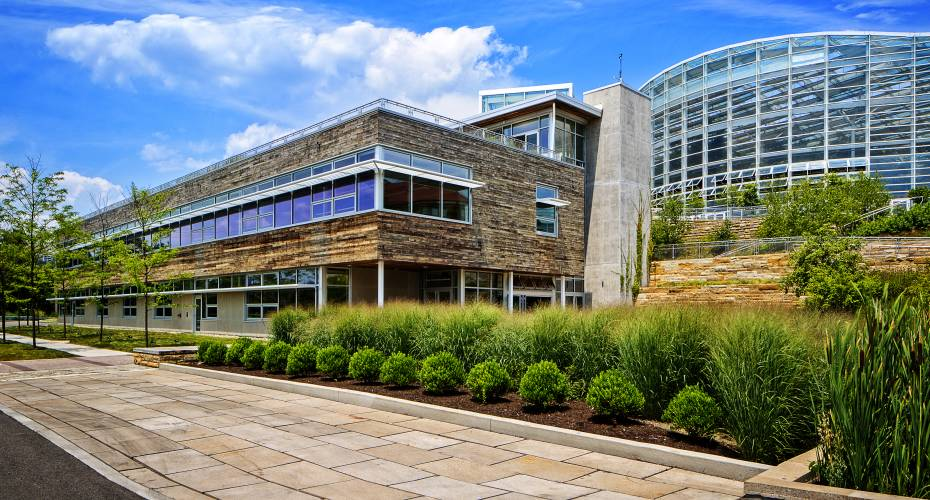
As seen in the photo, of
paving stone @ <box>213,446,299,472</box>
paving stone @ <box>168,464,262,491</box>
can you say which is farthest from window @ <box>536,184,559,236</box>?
paving stone @ <box>168,464,262,491</box>

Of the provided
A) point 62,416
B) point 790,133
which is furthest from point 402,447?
point 790,133

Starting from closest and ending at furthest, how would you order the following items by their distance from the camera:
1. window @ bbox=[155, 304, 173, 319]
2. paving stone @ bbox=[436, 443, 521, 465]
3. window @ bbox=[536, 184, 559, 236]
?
paving stone @ bbox=[436, 443, 521, 465] → window @ bbox=[536, 184, 559, 236] → window @ bbox=[155, 304, 173, 319]

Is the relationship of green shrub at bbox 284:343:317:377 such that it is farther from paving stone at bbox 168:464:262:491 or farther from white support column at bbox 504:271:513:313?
white support column at bbox 504:271:513:313

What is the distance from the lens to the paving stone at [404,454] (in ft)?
23.0

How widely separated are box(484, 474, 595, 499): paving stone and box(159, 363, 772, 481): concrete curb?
1364 mm

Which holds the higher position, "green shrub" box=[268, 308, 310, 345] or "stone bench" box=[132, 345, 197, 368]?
"green shrub" box=[268, 308, 310, 345]

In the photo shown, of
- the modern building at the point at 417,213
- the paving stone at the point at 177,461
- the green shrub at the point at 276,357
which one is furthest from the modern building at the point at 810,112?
the paving stone at the point at 177,461


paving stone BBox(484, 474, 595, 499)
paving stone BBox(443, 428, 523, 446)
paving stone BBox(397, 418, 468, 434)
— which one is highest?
paving stone BBox(484, 474, 595, 499)

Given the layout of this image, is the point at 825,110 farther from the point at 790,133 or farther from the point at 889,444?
the point at 889,444

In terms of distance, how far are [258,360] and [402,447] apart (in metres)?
8.36

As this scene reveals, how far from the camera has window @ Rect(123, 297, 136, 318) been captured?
43.0 metres

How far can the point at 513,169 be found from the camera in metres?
29.9

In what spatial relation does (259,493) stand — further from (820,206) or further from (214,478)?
(820,206)

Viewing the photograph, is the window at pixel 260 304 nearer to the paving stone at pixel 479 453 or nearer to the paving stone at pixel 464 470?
the paving stone at pixel 479 453
